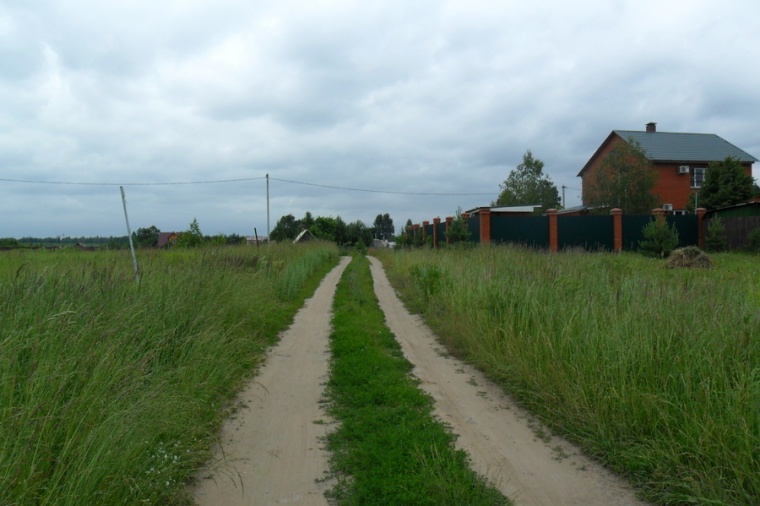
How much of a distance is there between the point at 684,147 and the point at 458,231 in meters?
27.8

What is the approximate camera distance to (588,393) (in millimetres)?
5230

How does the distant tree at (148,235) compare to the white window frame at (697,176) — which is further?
the white window frame at (697,176)

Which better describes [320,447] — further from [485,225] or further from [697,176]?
[697,176]

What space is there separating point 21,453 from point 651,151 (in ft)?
149

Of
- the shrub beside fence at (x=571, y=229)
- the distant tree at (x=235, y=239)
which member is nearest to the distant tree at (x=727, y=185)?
the shrub beside fence at (x=571, y=229)

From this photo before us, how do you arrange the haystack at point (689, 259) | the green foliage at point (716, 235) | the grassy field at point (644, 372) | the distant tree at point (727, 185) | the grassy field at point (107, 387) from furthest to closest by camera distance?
the distant tree at point (727, 185) → the green foliage at point (716, 235) → the haystack at point (689, 259) → the grassy field at point (644, 372) → the grassy field at point (107, 387)

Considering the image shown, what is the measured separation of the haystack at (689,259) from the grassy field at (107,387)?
12355 millimetres

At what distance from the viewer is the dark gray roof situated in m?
41.6

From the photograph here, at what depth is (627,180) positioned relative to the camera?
33625mm

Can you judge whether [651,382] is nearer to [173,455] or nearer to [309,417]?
[309,417]

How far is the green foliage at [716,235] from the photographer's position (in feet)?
77.8

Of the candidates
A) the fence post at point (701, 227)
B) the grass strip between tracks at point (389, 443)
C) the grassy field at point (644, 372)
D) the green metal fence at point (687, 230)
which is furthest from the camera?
the fence post at point (701, 227)

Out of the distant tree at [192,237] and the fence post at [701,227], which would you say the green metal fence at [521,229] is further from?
the distant tree at [192,237]

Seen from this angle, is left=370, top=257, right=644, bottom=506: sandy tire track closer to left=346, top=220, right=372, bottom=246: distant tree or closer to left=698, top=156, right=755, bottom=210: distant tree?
left=698, top=156, right=755, bottom=210: distant tree
